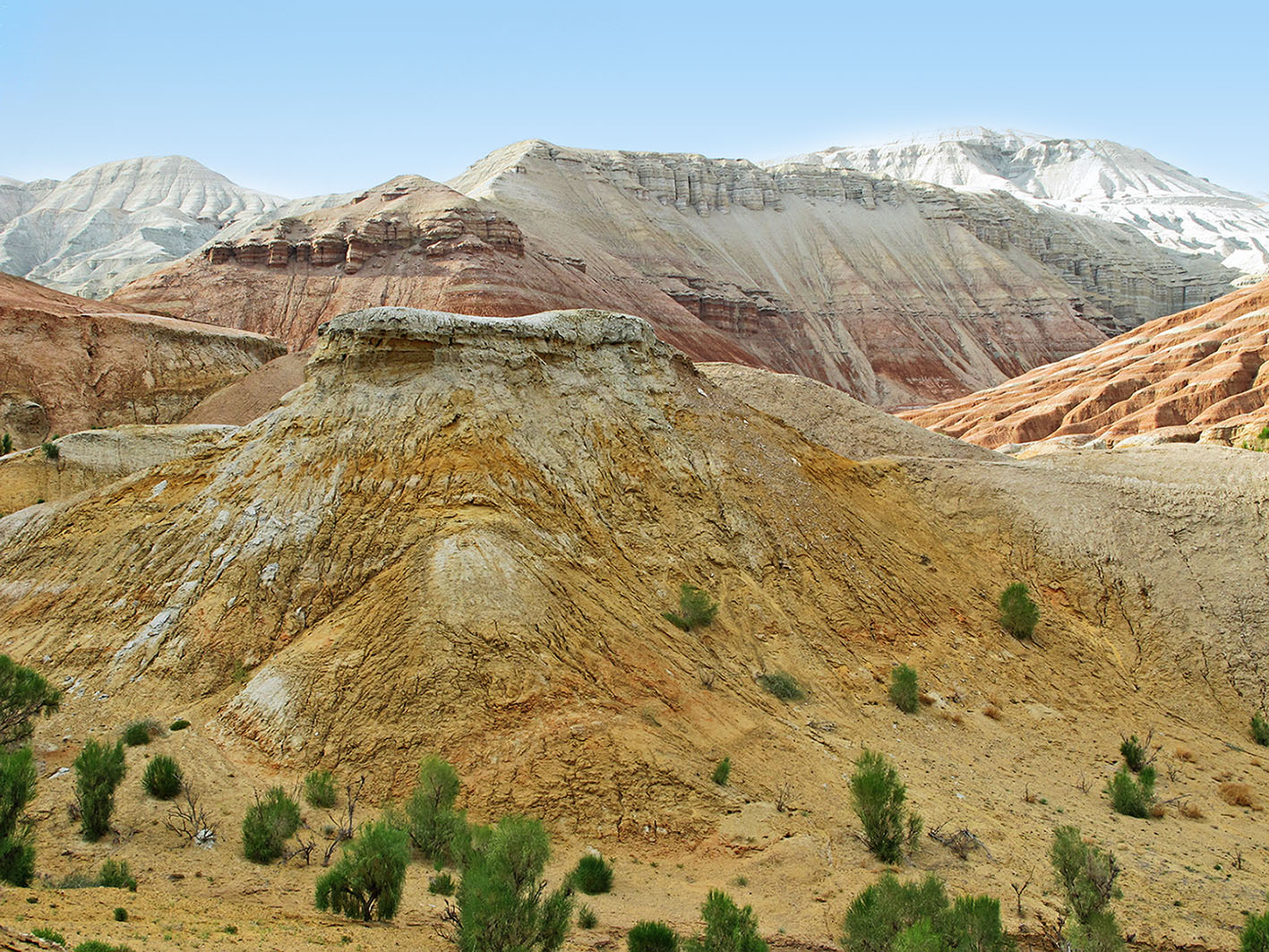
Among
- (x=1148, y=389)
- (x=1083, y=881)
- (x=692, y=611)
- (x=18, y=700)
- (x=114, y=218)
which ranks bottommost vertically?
(x=1083, y=881)

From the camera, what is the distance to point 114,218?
495 ft

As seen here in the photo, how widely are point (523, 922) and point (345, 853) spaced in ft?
9.29

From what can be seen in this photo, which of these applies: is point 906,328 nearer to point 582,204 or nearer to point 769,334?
point 769,334

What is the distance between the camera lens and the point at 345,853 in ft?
40.4

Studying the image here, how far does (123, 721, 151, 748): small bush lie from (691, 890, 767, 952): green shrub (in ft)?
32.1

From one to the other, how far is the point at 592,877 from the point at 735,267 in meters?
106

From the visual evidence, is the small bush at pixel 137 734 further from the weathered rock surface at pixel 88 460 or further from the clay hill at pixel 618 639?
the weathered rock surface at pixel 88 460

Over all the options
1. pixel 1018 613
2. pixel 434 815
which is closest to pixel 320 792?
pixel 434 815

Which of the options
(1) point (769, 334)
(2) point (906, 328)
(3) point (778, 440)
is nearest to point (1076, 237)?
(2) point (906, 328)

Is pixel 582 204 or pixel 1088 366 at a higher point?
pixel 582 204

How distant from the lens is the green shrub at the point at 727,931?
1096 centimetres

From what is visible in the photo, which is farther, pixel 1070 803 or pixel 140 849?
pixel 1070 803

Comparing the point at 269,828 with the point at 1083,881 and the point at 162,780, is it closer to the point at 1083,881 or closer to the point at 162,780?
the point at 162,780

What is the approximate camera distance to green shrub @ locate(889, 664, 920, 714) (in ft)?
63.8
